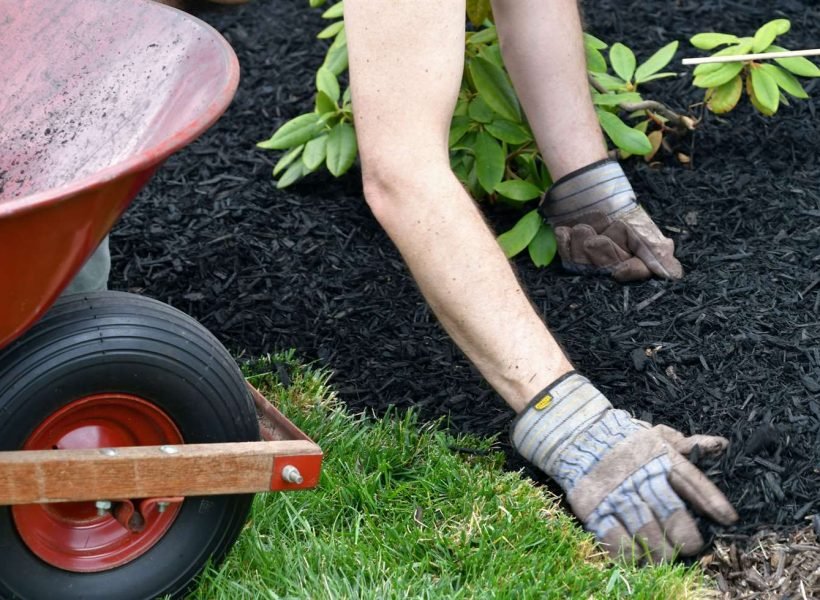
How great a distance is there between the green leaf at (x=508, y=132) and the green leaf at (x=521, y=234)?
0.67 feet

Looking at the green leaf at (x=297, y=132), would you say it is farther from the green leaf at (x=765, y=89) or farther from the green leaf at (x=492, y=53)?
the green leaf at (x=765, y=89)

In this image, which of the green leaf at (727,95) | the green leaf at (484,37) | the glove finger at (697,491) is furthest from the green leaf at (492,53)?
the glove finger at (697,491)

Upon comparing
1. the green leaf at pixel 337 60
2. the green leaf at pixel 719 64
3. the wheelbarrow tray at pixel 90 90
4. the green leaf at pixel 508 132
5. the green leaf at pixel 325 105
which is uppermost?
the wheelbarrow tray at pixel 90 90

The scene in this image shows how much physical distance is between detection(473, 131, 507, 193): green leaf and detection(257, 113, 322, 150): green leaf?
499 mm

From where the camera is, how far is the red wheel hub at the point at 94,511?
2.07 metres

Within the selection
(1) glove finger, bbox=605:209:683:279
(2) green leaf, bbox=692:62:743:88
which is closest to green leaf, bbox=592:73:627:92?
(2) green leaf, bbox=692:62:743:88

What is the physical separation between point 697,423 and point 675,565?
406 millimetres

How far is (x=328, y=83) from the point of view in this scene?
3.30m

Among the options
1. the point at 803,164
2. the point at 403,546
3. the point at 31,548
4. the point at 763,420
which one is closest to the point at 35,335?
the point at 31,548

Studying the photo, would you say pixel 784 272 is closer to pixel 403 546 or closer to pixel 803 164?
pixel 803 164

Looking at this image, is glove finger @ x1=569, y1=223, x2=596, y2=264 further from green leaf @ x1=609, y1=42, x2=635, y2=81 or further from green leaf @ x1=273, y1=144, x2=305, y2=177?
green leaf @ x1=273, y1=144, x2=305, y2=177

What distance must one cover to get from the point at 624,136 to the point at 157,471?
174cm

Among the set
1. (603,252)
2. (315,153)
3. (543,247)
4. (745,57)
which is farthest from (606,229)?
(315,153)

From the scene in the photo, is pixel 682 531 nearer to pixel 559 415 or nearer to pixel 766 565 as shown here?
pixel 766 565
